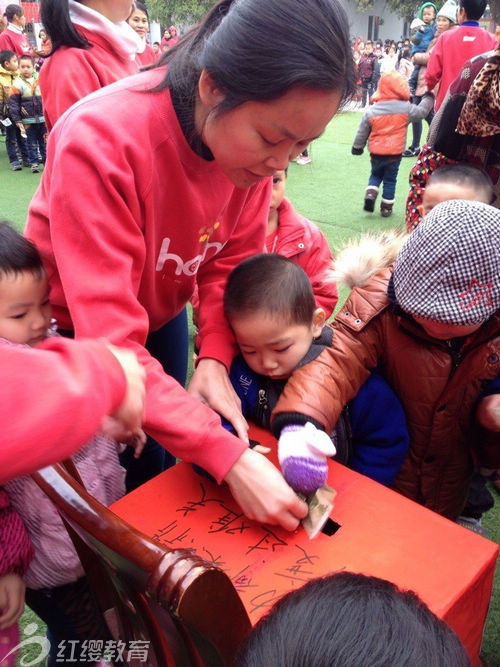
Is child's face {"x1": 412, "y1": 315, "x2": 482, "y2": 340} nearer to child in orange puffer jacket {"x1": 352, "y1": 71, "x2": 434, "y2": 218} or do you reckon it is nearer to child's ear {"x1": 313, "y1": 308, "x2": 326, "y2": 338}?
child's ear {"x1": 313, "y1": 308, "x2": 326, "y2": 338}

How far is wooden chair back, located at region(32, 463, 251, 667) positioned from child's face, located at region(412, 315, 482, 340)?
27.8 inches

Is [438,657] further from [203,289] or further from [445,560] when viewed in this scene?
[203,289]

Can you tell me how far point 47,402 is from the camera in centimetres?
50

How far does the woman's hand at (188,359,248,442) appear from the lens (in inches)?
44.6

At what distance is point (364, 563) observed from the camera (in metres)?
0.86

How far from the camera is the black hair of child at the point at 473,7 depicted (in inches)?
161

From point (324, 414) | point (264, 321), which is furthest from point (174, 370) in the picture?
point (324, 414)

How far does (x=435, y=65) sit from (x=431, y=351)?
4.42 metres

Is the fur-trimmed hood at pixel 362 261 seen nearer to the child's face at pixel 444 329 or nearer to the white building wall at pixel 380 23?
the child's face at pixel 444 329

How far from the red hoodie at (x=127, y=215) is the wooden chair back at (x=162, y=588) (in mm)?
290

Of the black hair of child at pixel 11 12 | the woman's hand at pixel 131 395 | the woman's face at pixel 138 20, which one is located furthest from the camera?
the black hair of child at pixel 11 12

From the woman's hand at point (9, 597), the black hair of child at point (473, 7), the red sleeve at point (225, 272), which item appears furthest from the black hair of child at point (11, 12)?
the woman's hand at point (9, 597)

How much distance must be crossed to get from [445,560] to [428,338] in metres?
0.49

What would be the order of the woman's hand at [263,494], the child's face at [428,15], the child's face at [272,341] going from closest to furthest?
the woman's hand at [263,494], the child's face at [272,341], the child's face at [428,15]
